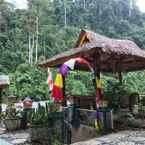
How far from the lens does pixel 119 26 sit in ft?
114

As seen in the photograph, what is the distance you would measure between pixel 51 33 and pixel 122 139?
79.5ft

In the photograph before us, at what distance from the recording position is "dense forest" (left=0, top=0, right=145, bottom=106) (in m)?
20.8

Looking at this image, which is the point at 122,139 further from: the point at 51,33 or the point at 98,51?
the point at 51,33

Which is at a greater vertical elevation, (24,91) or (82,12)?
(82,12)

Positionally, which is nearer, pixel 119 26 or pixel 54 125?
pixel 54 125

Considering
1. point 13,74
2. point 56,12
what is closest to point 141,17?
point 56,12

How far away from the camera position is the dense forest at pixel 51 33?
2078cm

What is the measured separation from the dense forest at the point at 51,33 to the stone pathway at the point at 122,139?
8.55 ft

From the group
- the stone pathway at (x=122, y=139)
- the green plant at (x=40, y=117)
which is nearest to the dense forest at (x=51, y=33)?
the green plant at (x=40, y=117)

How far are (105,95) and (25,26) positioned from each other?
67.8 ft

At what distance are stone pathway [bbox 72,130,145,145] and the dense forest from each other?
8.55ft

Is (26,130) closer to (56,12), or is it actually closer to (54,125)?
(54,125)

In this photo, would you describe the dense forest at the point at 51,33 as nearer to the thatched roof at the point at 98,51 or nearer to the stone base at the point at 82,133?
the thatched roof at the point at 98,51

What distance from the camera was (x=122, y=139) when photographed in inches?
244
